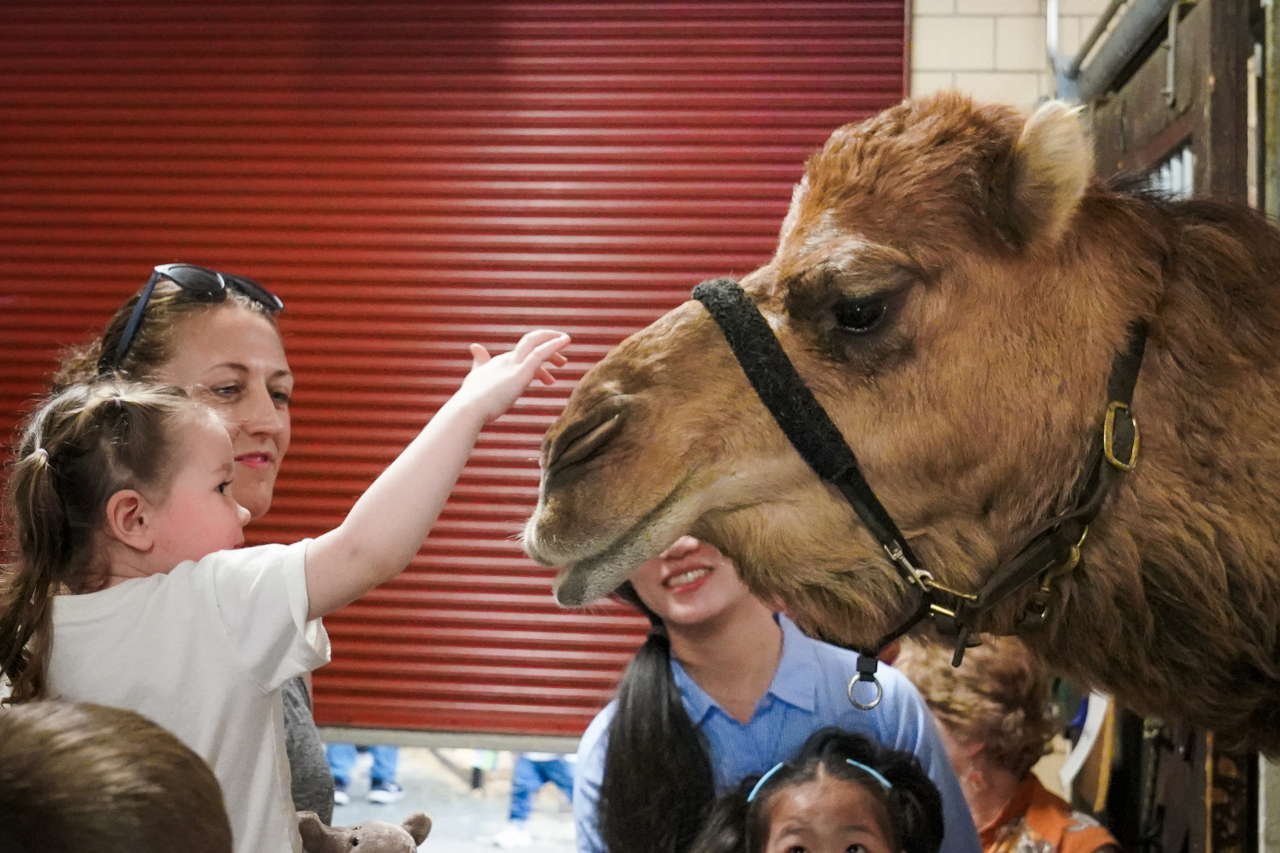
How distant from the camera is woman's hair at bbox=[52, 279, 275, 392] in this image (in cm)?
193

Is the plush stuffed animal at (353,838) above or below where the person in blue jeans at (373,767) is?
above

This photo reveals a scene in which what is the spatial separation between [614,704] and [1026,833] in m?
1.10

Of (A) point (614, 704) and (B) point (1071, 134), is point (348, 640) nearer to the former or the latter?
(A) point (614, 704)

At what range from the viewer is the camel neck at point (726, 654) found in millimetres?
1995

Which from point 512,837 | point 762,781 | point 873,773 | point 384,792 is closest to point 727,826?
point 762,781

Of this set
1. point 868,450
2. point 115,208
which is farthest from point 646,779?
point 115,208

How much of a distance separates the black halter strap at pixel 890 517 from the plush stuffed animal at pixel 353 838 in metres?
0.75

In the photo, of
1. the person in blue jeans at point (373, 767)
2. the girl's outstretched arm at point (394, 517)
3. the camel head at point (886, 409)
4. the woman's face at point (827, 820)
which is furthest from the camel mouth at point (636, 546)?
the person in blue jeans at point (373, 767)

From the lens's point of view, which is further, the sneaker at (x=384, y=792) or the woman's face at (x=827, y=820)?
the sneaker at (x=384, y=792)

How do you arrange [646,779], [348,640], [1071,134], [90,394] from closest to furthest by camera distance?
1. [1071,134]
2. [90,394]
3. [646,779]
4. [348,640]

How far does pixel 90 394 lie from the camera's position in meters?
1.65

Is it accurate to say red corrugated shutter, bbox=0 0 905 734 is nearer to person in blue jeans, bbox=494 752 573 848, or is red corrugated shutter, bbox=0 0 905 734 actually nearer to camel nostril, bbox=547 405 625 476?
person in blue jeans, bbox=494 752 573 848

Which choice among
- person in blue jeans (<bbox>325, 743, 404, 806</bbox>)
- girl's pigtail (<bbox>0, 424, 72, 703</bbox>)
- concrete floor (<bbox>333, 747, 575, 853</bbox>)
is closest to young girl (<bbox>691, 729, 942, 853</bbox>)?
girl's pigtail (<bbox>0, 424, 72, 703</bbox>)

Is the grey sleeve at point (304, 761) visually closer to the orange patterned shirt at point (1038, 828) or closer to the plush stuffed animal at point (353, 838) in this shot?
the plush stuffed animal at point (353, 838)
